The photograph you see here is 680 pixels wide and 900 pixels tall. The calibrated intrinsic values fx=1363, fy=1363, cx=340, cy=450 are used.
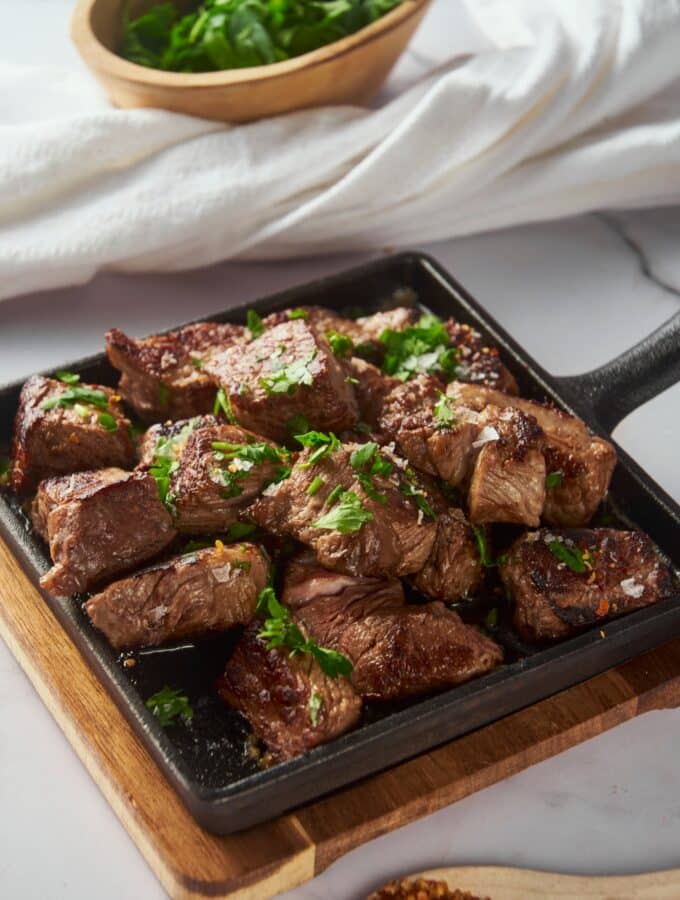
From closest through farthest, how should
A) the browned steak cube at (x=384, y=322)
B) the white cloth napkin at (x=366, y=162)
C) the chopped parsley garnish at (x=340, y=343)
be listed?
1. the chopped parsley garnish at (x=340, y=343)
2. the browned steak cube at (x=384, y=322)
3. the white cloth napkin at (x=366, y=162)

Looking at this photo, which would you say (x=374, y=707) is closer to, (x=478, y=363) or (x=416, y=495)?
(x=416, y=495)

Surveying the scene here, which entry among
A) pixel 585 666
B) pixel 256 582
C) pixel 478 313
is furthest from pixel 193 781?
pixel 478 313

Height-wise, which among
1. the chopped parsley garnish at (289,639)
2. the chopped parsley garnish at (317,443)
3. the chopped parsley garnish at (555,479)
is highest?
the chopped parsley garnish at (317,443)

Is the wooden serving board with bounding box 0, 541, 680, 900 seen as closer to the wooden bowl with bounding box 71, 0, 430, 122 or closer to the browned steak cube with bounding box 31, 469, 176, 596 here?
A: the browned steak cube with bounding box 31, 469, 176, 596

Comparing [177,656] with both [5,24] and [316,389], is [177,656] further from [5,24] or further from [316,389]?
[5,24]

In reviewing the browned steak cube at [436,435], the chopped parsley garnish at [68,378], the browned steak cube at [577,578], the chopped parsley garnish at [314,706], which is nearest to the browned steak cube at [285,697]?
the chopped parsley garnish at [314,706]

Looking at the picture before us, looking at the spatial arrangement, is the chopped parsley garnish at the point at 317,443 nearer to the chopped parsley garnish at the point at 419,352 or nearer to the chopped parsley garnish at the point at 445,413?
the chopped parsley garnish at the point at 445,413
